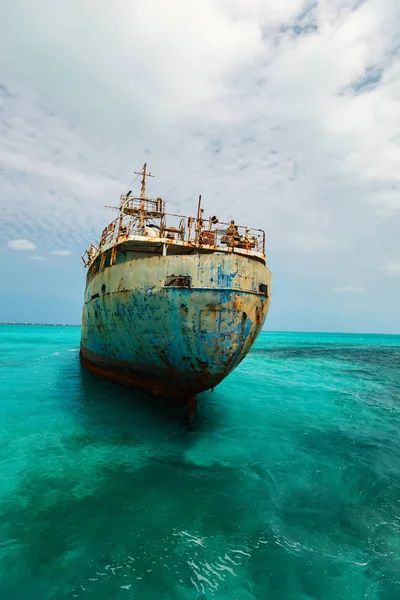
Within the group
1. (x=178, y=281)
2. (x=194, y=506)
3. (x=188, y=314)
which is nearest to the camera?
(x=194, y=506)

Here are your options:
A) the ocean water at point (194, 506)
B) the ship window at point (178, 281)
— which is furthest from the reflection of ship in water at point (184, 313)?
the ocean water at point (194, 506)

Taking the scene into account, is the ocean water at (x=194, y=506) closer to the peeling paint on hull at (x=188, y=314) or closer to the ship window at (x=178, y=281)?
the peeling paint on hull at (x=188, y=314)

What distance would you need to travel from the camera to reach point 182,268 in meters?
7.44

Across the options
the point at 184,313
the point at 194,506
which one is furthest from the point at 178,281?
the point at 194,506

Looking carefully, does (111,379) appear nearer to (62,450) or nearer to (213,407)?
(213,407)

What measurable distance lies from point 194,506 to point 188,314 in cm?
386

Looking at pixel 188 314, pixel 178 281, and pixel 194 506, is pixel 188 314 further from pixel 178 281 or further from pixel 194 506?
pixel 194 506

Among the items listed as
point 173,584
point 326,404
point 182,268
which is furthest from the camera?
point 326,404

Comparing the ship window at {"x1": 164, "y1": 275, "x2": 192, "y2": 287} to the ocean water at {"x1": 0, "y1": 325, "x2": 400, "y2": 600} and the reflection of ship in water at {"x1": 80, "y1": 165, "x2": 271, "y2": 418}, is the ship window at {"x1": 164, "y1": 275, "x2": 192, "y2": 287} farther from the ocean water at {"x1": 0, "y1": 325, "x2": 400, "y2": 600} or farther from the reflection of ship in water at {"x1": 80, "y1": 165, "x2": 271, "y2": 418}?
the ocean water at {"x1": 0, "y1": 325, "x2": 400, "y2": 600}

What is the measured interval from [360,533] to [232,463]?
104 inches

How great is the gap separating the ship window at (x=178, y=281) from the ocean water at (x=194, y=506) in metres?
3.87

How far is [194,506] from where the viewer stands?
4.90 meters

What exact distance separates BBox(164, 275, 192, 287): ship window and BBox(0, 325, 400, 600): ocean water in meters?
3.87

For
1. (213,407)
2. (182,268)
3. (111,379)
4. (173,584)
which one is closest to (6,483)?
(173,584)
